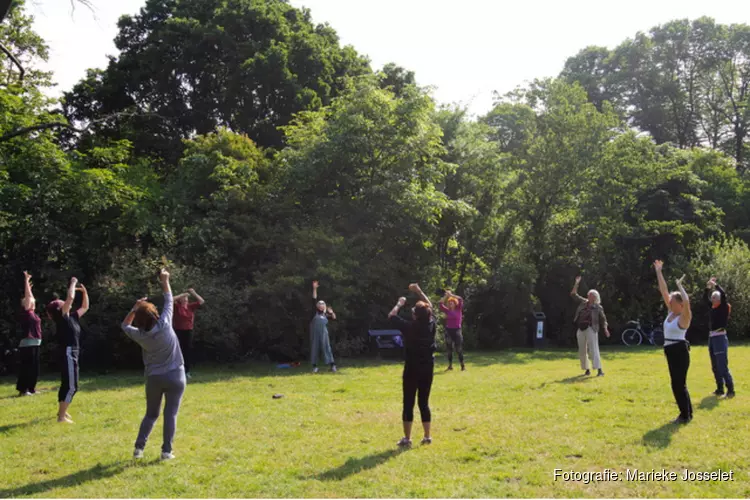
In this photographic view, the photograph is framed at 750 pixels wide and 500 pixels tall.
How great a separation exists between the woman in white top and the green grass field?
13.1 inches

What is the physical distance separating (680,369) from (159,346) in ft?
21.9

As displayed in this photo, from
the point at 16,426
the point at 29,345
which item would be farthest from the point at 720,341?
the point at 29,345

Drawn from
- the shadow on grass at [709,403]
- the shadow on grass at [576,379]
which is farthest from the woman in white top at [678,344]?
the shadow on grass at [576,379]

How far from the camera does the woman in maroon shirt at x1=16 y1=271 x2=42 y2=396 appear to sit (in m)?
10.7

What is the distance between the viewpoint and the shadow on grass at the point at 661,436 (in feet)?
23.8

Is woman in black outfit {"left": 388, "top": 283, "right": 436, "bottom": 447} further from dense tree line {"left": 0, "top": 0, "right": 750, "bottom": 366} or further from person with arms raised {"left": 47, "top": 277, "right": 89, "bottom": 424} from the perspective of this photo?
dense tree line {"left": 0, "top": 0, "right": 750, "bottom": 366}

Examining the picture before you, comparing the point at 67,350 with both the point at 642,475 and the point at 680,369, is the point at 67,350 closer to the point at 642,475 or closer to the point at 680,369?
the point at 642,475

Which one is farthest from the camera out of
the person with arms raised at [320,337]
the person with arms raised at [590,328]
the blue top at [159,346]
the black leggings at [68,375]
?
the person with arms raised at [320,337]

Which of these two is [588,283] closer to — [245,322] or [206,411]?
[245,322]

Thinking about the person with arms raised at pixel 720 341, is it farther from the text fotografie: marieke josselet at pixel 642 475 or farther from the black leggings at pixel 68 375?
the black leggings at pixel 68 375

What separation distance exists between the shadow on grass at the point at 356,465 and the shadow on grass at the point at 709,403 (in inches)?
204

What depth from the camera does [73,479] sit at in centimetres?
638

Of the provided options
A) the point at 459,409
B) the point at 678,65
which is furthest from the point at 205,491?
the point at 678,65

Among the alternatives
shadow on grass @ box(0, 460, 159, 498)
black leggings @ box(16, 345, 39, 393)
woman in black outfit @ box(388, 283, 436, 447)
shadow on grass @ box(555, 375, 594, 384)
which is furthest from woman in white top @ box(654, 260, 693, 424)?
black leggings @ box(16, 345, 39, 393)
